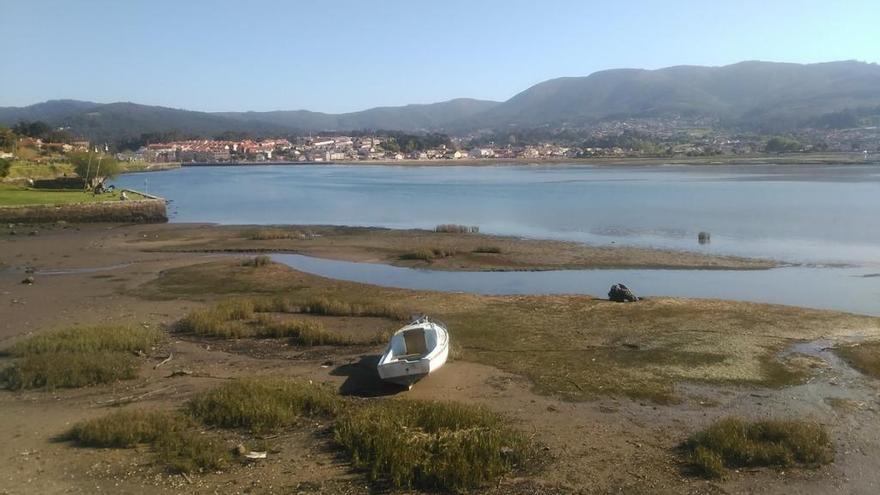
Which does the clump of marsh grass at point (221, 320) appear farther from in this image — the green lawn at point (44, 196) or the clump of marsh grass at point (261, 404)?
the green lawn at point (44, 196)

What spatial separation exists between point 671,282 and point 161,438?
1737 cm

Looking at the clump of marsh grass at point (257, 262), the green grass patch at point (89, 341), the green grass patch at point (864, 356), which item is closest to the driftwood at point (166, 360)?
the green grass patch at point (89, 341)

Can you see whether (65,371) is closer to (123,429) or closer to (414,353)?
(123,429)

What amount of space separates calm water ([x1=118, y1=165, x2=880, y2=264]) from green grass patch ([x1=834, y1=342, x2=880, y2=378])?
14.1m

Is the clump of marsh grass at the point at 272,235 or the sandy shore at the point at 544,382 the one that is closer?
the sandy shore at the point at 544,382

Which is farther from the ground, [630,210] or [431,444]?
[431,444]

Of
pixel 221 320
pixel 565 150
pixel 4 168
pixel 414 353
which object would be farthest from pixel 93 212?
pixel 565 150

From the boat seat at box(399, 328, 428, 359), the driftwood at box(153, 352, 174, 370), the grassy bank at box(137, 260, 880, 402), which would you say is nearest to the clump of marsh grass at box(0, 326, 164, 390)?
the driftwood at box(153, 352, 174, 370)

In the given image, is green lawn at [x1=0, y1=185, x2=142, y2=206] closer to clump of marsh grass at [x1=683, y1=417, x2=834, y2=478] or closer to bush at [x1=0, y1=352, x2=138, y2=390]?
bush at [x1=0, y1=352, x2=138, y2=390]

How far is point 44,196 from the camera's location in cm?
4222

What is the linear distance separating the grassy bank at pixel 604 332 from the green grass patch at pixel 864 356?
958 mm

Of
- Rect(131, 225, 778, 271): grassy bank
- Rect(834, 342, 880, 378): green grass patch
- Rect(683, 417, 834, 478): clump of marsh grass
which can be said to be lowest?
Rect(131, 225, 778, 271): grassy bank

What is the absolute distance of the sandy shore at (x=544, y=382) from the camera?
788 centimetres

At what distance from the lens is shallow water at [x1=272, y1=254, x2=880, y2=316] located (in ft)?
65.3
